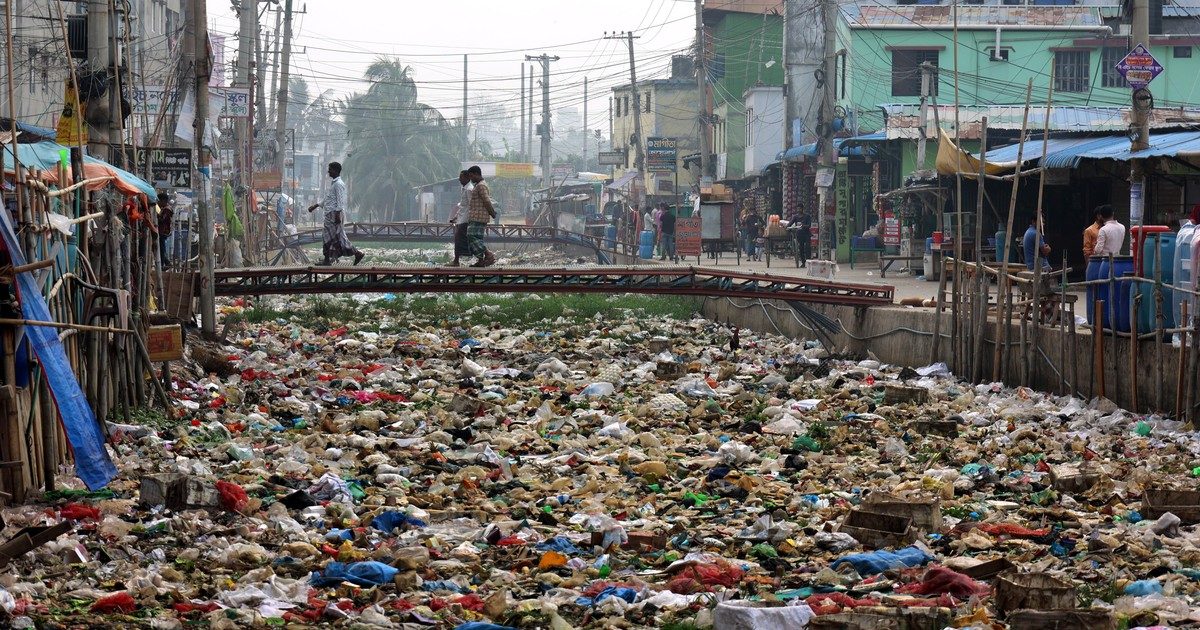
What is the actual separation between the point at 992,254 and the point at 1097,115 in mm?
7936

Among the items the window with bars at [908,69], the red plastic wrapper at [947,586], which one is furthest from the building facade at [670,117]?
the red plastic wrapper at [947,586]

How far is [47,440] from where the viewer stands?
780 cm

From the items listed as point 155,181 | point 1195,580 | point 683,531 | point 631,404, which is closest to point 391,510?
point 683,531

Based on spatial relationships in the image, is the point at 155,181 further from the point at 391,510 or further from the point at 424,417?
the point at 391,510

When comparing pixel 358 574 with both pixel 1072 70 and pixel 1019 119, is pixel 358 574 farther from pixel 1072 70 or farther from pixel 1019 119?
pixel 1072 70

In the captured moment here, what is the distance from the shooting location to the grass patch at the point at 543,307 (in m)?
22.7

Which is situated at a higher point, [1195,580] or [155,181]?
[155,181]

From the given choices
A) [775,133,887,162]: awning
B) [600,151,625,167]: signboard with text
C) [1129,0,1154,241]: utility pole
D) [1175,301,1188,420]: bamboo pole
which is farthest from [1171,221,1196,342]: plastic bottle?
[600,151,625,167]: signboard with text

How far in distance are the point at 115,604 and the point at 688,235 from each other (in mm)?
26862

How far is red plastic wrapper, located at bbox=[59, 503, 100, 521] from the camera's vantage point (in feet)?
24.4

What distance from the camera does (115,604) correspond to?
19.9 ft

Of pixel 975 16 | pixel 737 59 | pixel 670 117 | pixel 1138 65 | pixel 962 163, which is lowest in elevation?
pixel 962 163

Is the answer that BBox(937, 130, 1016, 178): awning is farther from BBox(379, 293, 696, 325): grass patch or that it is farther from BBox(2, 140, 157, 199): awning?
BBox(2, 140, 157, 199): awning

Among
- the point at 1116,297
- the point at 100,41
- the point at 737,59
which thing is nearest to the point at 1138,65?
the point at 1116,297
